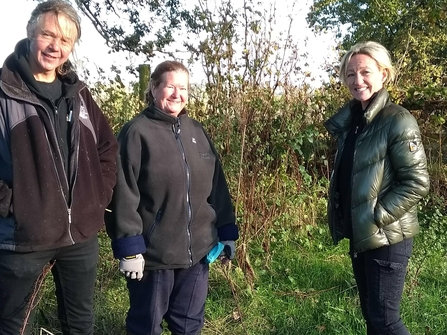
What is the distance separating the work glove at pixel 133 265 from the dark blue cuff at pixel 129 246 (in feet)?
0.09

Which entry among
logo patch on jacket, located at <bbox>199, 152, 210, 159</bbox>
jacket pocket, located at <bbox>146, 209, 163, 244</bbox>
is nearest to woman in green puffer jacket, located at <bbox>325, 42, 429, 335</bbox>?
logo patch on jacket, located at <bbox>199, 152, 210, 159</bbox>

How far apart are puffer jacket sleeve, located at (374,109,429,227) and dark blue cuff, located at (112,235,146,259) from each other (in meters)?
1.26

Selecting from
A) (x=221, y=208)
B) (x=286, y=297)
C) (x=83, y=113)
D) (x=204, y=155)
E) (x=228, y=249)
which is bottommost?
(x=286, y=297)

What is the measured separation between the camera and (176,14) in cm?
1280

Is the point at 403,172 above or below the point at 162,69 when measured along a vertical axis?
below

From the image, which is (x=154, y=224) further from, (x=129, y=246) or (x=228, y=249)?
(x=228, y=249)

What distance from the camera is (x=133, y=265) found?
2.46 metres

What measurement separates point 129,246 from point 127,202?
0.23 meters

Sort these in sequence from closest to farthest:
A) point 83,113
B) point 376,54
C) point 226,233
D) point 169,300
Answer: point 83,113
point 376,54
point 169,300
point 226,233

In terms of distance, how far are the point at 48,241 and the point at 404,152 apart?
6.05 ft

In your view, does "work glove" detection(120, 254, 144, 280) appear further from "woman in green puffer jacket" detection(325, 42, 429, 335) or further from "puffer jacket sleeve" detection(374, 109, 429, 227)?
"puffer jacket sleeve" detection(374, 109, 429, 227)

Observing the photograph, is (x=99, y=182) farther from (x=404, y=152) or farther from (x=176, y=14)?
(x=176, y=14)

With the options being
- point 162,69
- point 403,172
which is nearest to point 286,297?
point 403,172

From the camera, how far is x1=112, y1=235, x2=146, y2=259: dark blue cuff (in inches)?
96.9
